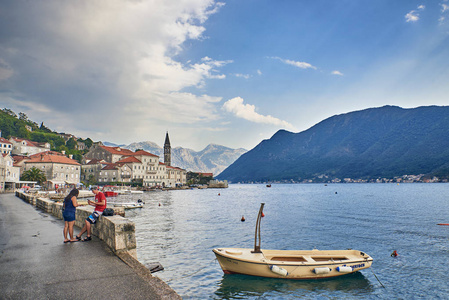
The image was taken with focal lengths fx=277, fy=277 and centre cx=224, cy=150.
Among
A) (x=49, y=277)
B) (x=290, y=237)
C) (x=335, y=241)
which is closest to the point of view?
(x=49, y=277)

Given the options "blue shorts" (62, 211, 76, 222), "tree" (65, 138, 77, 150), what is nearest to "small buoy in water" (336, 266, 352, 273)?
"blue shorts" (62, 211, 76, 222)

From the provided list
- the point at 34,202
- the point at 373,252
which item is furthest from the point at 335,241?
the point at 34,202

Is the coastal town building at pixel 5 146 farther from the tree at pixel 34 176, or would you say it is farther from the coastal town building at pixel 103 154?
the coastal town building at pixel 103 154

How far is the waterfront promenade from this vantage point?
23.2ft

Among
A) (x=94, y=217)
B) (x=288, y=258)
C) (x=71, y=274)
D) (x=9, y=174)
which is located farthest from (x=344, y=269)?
(x=9, y=174)

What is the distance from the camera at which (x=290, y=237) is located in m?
30.4

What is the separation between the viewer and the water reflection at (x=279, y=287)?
15.0 metres

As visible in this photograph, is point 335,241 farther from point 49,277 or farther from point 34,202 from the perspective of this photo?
point 34,202

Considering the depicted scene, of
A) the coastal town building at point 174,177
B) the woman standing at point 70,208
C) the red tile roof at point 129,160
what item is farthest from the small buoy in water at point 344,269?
the coastal town building at point 174,177

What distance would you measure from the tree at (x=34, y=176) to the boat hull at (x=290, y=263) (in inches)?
4031

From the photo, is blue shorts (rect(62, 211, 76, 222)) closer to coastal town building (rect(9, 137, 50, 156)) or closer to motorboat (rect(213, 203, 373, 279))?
motorboat (rect(213, 203, 373, 279))

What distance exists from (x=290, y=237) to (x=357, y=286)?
13.9 meters

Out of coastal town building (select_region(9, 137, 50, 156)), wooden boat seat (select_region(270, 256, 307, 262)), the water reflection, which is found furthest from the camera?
coastal town building (select_region(9, 137, 50, 156))

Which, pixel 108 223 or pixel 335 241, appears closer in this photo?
pixel 108 223
